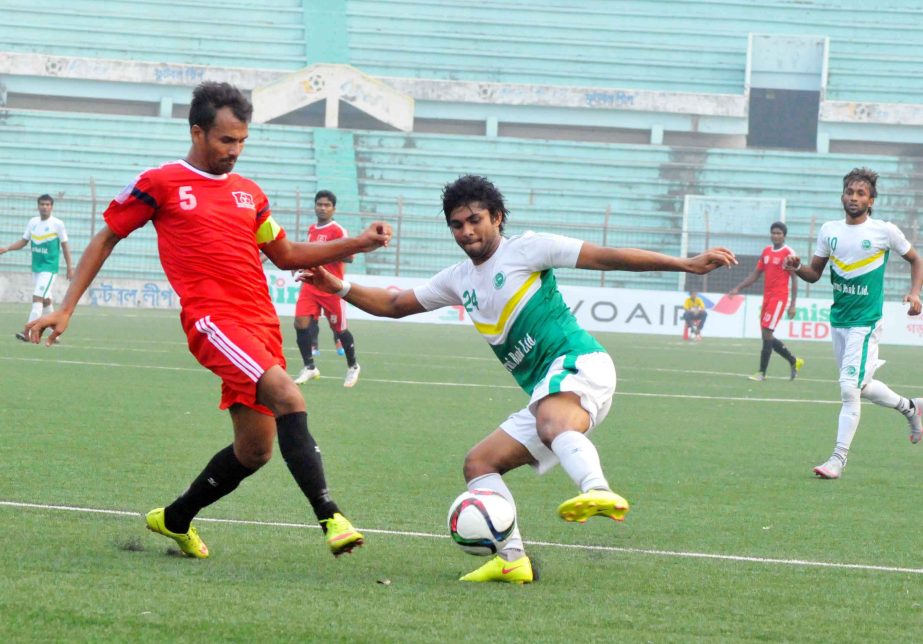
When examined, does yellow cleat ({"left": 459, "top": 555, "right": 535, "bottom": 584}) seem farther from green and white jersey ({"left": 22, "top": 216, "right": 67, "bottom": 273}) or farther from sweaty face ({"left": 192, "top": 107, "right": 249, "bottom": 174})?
green and white jersey ({"left": 22, "top": 216, "right": 67, "bottom": 273})

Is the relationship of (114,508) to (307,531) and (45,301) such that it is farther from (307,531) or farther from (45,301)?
(45,301)

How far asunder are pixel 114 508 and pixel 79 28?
37.9 meters

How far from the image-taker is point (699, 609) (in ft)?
15.4

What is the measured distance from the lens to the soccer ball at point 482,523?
5.16 m

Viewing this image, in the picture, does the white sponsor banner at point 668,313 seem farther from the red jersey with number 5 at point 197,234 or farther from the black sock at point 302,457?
the black sock at point 302,457

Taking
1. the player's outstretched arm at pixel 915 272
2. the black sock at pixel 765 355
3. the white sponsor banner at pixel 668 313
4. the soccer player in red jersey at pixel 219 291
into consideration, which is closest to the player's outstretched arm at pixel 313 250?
the soccer player in red jersey at pixel 219 291

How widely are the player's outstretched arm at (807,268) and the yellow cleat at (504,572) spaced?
4598 mm

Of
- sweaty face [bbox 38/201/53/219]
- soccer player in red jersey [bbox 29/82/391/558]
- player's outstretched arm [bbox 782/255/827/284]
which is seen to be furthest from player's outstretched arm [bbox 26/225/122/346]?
sweaty face [bbox 38/201/53/219]

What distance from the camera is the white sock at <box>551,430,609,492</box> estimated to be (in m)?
4.91

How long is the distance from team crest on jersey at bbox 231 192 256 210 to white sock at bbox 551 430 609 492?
1643 millimetres

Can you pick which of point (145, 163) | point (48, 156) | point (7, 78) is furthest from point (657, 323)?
point (7, 78)

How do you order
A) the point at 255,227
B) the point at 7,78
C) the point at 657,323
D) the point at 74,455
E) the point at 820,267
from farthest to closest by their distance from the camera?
1. the point at 7,78
2. the point at 657,323
3. the point at 820,267
4. the point at 74,455
5. the point at 255,227

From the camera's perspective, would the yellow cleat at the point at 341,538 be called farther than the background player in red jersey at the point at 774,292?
No

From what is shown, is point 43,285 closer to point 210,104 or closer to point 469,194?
point 210,104
